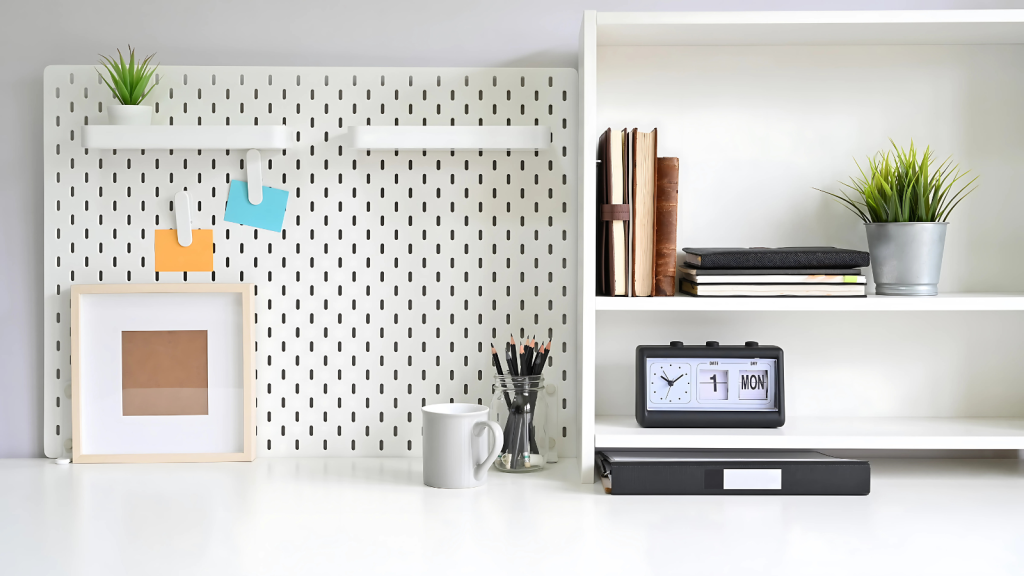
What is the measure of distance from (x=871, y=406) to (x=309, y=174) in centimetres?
103

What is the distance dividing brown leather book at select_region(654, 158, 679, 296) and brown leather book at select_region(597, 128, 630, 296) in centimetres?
5

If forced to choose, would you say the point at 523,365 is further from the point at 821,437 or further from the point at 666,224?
the point at 821,437

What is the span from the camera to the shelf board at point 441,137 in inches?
47.6

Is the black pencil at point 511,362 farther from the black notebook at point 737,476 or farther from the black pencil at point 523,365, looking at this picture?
the black notebook at point 737,476

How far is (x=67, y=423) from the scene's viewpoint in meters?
1.29

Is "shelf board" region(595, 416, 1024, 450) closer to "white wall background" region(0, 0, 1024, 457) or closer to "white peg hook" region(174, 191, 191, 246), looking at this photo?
"white wall background" region(0, 0, 1024, 457)

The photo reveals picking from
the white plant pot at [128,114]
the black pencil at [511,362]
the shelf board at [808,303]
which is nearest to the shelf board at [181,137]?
the white plant pot at [128,114]

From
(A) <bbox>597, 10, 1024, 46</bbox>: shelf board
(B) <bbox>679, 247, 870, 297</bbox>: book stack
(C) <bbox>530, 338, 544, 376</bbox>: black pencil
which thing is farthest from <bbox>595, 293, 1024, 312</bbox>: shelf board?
(A) <bbox>597, 10, 1024, 46</bbox>: shelf board

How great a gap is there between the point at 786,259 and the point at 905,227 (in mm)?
196

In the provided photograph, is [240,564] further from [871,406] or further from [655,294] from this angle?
[871,406]

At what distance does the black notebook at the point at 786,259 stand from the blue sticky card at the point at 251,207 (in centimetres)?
69

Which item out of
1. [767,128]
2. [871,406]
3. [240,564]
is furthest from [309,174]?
[871,406]

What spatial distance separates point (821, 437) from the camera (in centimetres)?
113

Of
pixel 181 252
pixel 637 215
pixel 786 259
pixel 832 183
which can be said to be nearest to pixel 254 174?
pixel 181 252
